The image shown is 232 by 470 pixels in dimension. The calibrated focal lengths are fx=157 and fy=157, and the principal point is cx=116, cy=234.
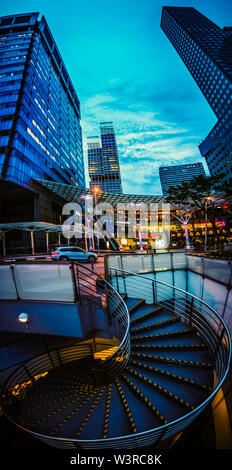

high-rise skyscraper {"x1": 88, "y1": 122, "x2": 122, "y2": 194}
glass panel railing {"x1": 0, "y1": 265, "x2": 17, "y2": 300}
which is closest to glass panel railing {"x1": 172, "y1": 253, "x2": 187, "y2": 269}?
glass panel railing {"x1": 0, "y1": 265, "x2": 17, "y2": 300}

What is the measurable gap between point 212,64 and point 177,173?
104738mm

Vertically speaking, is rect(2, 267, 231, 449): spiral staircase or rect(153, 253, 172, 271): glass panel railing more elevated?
rect(153, 253, 172, 271): glass panel railing

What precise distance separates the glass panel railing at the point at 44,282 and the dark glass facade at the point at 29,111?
2634 centimetres

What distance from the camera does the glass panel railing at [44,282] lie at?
5.04 metres

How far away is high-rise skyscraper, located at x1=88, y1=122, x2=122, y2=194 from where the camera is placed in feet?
424

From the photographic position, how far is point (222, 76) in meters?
58.9

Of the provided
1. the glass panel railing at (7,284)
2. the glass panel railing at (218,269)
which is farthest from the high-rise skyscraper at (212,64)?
the glass panel railing at (7,284)

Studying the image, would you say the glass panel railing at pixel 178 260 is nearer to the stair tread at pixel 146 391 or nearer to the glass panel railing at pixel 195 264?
the glass panel railing at pixel 195 264

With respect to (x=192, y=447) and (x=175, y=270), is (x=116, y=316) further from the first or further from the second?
(x=175, y=270)

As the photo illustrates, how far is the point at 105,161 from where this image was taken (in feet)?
441

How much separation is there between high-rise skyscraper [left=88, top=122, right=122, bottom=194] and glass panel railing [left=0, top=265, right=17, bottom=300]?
125779 millimetres

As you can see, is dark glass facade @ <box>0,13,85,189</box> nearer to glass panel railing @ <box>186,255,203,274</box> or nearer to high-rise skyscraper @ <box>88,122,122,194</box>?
glass panel railing @ <box>186,255,203,274</box>

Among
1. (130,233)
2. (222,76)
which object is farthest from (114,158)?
(130,233)
